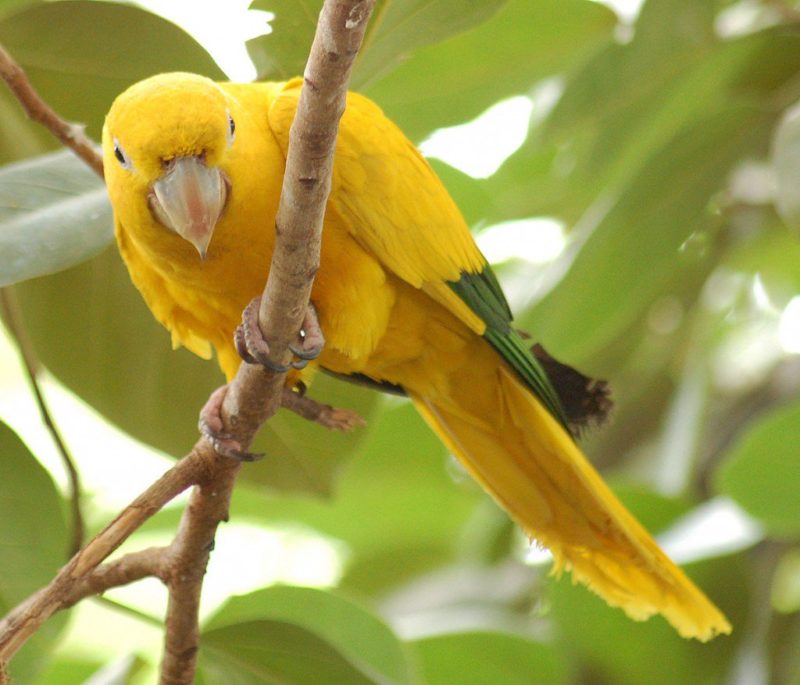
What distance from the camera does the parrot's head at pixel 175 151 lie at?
137cm

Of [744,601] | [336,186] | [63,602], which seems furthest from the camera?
[744,601]

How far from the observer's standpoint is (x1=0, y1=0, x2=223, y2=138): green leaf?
1.70 meters

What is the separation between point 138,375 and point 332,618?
0.51 meters

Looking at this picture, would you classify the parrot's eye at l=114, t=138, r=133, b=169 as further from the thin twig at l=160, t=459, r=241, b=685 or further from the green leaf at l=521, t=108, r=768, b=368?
the green leaf at l=521, t=108, r=768, b=368

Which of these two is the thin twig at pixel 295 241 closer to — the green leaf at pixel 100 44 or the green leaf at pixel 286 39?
the green leaf at pixel 286 39

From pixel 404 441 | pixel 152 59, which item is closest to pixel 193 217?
pixel 152 59

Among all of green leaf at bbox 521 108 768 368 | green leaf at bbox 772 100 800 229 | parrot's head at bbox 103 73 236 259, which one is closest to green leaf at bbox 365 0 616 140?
green leaf at bbox 521 108 768 368

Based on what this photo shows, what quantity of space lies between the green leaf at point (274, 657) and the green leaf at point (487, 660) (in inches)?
16.5

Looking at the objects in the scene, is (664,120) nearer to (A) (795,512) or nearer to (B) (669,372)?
(B) (669,372)

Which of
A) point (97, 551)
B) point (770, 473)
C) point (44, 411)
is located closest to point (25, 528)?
point (44, 411)

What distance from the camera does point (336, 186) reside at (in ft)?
5.23

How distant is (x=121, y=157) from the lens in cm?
142

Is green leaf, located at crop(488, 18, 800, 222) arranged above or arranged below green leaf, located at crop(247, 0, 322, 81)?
above

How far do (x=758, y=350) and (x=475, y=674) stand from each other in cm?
125
